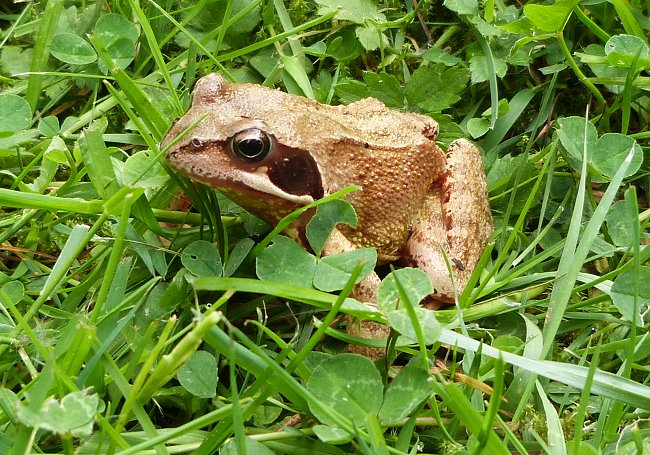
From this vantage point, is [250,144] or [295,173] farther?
[295,173]

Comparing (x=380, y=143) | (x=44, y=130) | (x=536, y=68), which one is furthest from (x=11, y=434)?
(x=536, y=68)

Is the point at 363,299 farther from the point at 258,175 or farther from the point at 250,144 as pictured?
the point at 250,144

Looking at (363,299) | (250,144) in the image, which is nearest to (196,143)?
(250,144)

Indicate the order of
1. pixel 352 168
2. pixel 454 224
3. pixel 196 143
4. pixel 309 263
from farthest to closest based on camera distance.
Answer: pixel 454 224
pixel 352 168
pixel 196 143
pixel 309 263

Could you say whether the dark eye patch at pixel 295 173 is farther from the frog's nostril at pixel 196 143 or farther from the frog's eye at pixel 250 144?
the frog's nostril at pixel 196 143

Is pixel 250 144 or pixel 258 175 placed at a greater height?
pixel 250 144

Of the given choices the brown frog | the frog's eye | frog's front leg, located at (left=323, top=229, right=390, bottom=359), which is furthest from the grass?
the frog's eye

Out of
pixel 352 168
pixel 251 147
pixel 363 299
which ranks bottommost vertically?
pixel 363 299

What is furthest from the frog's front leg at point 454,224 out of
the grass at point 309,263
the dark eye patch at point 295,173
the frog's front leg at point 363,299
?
the dark eye patch at point 295,173
